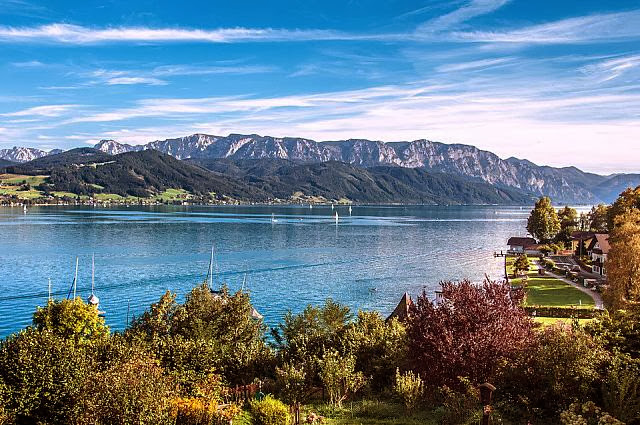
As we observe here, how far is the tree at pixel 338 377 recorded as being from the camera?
21.2m

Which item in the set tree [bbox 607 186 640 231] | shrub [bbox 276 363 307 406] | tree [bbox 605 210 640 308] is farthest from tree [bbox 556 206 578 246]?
shrub [bbox 276 363 307 406]

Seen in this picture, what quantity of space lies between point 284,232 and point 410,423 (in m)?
131

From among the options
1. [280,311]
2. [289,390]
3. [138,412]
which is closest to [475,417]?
[289,390]

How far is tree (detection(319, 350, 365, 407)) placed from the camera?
21.2 meters

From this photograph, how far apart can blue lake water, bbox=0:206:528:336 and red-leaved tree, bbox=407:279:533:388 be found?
32265 mm

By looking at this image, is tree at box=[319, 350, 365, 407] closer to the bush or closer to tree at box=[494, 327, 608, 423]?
the bush

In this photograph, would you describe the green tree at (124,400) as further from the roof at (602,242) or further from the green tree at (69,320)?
the roof at (602,242)

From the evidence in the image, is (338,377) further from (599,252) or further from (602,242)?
(599,252)

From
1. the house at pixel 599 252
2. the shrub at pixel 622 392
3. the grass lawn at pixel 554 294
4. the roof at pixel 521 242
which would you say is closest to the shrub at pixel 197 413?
the shrub at pixel 622 392

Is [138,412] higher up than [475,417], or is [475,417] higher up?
[138,412]

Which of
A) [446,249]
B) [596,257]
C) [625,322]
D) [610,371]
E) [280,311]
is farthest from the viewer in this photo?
[446,249]

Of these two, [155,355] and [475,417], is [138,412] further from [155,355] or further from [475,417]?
[475,417]

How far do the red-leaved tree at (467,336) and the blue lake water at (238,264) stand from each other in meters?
32.3

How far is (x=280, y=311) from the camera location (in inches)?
2211
